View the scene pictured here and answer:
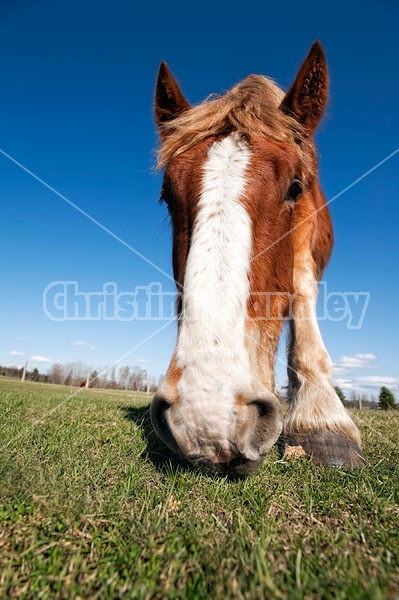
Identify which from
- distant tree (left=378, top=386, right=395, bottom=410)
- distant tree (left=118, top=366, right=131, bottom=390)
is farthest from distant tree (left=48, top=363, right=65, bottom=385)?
distant tree (left=378, top=386, right=395, bottom=410)

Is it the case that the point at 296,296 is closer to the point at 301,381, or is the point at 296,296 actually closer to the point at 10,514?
the point at 301,381

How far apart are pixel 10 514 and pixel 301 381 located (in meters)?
3.06

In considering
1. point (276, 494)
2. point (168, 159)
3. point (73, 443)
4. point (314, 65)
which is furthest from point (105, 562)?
point (314, 65)

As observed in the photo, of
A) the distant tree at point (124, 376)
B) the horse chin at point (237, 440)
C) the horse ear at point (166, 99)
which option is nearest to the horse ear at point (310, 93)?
the horse ear at point (166, 99)

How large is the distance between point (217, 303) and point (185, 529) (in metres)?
1.27

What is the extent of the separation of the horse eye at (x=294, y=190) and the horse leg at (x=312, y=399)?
1.06 metres

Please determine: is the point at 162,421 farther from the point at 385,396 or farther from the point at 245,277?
the point at 385,396

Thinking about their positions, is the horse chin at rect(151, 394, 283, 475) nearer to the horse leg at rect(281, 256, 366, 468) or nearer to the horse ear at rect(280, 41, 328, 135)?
the horse leg at rect(281, 256, 366, 468)

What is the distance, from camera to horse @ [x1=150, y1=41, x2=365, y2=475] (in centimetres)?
210

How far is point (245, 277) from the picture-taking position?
105 inches

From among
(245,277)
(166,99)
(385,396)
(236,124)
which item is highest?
(166,99)

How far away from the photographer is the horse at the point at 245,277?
2.10 meters

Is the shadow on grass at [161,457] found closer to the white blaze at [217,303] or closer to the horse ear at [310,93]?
the white blaze at [217,303]

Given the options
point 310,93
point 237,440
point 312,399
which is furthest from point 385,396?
point 237,440
